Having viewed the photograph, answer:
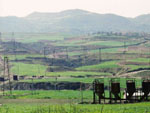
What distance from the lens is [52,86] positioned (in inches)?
4761

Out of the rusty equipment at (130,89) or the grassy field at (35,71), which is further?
the grassy field at (35,71)

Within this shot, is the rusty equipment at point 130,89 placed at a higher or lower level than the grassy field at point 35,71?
higher

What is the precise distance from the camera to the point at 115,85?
67.4m

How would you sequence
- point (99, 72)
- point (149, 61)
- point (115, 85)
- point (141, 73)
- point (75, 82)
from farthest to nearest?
point (149, 61)
point (99, 72)
point (141, 73)
point (75, 82)
point (115, 85)

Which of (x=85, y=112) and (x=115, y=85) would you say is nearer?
(x=85, y=112)

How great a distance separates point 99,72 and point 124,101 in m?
81.3

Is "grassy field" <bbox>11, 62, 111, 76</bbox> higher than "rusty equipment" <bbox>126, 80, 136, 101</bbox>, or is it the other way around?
"rusty equipment" <bbox>126, 80, 136, 101</bbox>

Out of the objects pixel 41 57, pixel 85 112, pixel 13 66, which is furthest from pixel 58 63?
pixel 85 112

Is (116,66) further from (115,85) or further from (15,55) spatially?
(115,85)

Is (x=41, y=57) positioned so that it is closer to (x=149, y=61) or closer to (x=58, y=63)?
(x=58, y=63)

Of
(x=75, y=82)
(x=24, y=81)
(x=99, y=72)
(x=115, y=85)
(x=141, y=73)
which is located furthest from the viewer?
(x=99, y=72)

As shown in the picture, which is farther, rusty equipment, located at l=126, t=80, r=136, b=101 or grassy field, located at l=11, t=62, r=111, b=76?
grassy field, located at l=11, t=62, r=111, b=76

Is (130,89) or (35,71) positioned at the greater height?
(130,89)

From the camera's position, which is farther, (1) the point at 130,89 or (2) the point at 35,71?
(2) the point at 35,71
